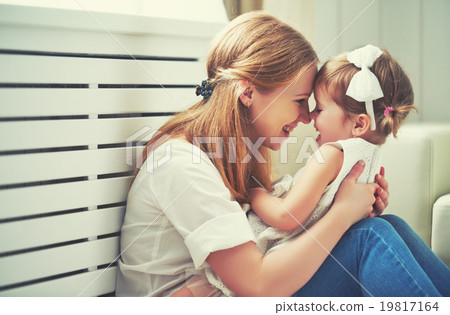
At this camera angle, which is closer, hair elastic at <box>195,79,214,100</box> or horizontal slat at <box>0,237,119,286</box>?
horizontal slat at <box>0,237,119,286</box>

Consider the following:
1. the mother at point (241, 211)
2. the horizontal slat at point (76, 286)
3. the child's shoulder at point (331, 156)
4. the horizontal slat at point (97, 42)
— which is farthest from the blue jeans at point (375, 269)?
the horizontal slat at point (97, 42)

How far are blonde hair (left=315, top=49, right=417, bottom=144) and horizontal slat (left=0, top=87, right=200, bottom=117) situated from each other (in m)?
0.27

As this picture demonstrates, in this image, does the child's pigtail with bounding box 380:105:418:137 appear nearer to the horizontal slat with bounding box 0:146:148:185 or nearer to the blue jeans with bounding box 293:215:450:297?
the blue jeans with bounding box 293:215:450:297

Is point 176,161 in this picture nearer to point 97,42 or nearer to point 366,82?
point 97,42

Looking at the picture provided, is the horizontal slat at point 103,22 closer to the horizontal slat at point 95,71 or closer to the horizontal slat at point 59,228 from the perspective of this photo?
the horizontal slat at point 95,71

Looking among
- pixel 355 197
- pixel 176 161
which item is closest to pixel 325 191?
pixel 355 197

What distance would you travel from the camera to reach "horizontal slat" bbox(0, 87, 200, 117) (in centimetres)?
62

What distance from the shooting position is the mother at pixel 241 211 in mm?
625

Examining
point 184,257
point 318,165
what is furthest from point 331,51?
point 184,257

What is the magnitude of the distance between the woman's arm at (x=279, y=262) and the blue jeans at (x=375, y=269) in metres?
0.03

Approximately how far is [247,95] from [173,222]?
0.88 ft

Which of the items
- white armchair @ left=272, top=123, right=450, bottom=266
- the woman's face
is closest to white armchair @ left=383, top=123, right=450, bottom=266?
white armchair @ left=272, top=123, right=450, bottom=266

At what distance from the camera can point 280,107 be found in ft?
2.56
